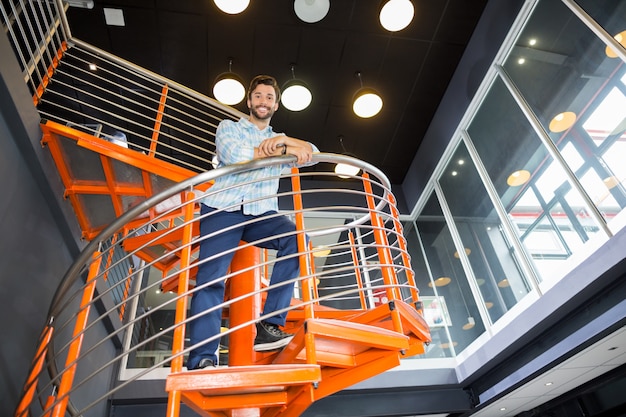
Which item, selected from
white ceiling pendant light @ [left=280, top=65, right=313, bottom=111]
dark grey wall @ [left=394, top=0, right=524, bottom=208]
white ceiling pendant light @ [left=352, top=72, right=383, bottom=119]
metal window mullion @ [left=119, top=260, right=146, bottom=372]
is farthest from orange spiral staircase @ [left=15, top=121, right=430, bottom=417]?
dark grey wall @ [left=394, top=0, right=524, bottom=208]

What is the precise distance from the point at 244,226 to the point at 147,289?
1.98 ft

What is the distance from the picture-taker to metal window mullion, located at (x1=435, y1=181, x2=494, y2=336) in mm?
4882

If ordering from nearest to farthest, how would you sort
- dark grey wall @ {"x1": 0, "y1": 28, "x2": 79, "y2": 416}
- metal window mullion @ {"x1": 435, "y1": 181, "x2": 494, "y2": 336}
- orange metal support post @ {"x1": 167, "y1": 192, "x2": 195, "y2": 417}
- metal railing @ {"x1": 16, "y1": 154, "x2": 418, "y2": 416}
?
orange metal support post @ {"x1": 167, "y1": 192, "x2": 195, "y2": 417} → metal railing @ {"x1": 16, "y1": 154, "x2": 418, "y2": 416} → dark grey wall @ {"x1": 0, "y1": 28, "x2": 79, "y2": 416} → metal window mullion @ {"x1": 435, "y1": 181, "x2": 494, "y2": 336}

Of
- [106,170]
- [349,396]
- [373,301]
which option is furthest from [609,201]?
[106,170]

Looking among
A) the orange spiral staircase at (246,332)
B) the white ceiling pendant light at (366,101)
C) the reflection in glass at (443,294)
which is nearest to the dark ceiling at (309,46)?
the white ceiling pendant light at (366,101)

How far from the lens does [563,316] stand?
3.89 m

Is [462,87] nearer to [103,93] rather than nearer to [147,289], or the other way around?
[103,93]

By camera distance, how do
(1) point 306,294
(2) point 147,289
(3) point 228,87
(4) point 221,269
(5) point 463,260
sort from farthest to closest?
(5) point 463,260 → (3) point 228,87 → (2) point 147,289 → (4) point 221,269 → (1) point 306,294

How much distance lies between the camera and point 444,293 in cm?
558

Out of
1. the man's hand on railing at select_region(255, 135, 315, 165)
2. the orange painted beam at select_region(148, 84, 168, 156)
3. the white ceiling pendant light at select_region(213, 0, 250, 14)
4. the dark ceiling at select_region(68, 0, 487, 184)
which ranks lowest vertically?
the man's hand on railing at select_region(255, 135, 315, 165)

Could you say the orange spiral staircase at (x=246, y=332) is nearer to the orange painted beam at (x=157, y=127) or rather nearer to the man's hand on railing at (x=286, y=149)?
the man's hand on railing at (x=286, y=149)

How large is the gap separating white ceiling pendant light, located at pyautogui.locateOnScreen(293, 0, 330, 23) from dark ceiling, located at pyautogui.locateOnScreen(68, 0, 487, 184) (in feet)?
0.41

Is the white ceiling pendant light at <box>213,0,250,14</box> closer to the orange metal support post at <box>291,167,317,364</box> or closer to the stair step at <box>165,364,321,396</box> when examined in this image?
the orange metal support post at <box>291,167,317,364</box>

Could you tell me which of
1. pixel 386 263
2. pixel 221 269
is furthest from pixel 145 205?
pixel 386 263
